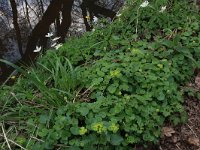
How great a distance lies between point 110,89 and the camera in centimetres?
307

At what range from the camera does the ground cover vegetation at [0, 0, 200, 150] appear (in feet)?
9.18

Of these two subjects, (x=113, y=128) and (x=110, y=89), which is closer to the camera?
(x=113, y=128)

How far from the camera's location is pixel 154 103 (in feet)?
10.1

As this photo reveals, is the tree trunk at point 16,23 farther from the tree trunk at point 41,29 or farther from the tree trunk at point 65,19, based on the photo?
the tree trunk at point 65,19

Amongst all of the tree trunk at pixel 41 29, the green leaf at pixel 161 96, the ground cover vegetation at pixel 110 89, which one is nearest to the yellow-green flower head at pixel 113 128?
the ground cover vegetation at pixel 110 89

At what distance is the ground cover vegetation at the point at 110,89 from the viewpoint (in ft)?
9.18

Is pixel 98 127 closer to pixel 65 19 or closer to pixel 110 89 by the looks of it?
→ pixel 110 89

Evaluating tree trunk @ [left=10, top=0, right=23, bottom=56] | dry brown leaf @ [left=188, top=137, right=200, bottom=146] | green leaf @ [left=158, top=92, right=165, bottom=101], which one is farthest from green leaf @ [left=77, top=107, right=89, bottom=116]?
tree trunk @ [left=10, top=0, right=23, bottom=56]

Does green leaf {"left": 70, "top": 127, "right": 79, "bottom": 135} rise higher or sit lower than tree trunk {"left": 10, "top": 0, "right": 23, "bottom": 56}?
lower

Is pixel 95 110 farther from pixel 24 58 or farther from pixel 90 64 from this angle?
pixel 24 58

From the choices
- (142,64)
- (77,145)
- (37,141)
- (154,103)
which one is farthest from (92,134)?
(142,64)

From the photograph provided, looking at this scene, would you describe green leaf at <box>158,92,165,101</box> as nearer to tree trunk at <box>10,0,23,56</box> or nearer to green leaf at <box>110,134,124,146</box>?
green leaf at <box>110,134,124,146</box>

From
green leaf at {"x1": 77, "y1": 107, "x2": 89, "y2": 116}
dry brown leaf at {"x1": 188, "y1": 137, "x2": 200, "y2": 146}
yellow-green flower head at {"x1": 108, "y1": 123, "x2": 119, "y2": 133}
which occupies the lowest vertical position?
dry brown leaf at {"x1": 188, "y1": 137, "x2": 200, "y2": 146}

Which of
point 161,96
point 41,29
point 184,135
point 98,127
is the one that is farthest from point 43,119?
point 41,29
